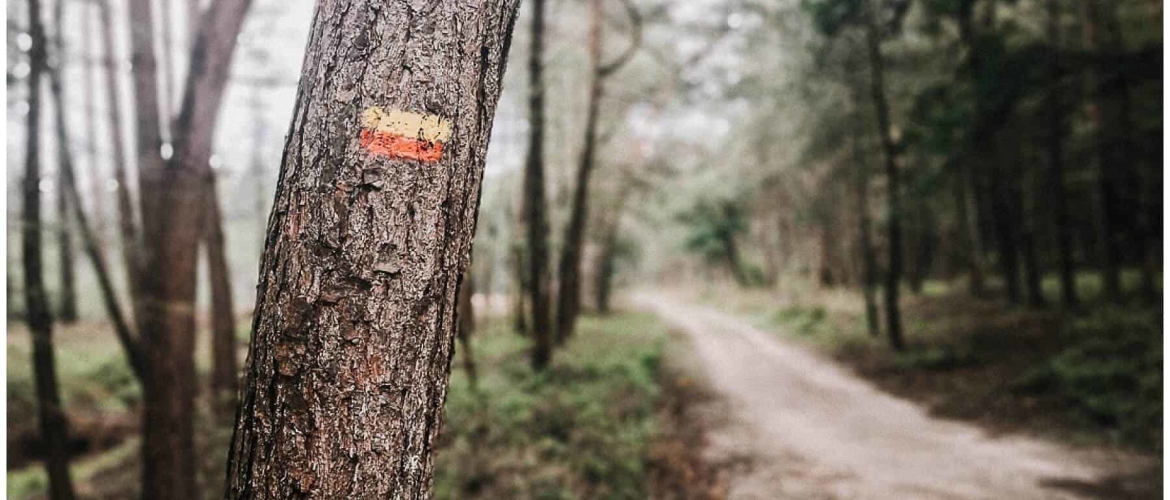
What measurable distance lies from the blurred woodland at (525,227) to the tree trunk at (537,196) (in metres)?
0.07

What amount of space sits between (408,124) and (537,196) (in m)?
9.63

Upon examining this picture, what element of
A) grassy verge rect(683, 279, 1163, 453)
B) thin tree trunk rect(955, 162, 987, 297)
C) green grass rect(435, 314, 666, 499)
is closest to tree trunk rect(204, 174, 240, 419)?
green grass rect(435, 314, 666, 499)

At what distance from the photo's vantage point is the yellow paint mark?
1.34 meters

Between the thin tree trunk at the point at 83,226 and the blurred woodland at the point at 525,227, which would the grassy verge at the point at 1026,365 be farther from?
the thin tree trunk at the point at 83,226

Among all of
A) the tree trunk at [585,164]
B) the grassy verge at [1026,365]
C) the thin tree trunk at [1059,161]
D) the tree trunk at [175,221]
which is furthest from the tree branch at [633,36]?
the tree trunk at [175,221]

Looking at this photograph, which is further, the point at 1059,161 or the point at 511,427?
the point at 1059,161

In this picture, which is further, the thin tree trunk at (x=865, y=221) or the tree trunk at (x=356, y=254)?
the thin tree trunk at (x=865, y=221)

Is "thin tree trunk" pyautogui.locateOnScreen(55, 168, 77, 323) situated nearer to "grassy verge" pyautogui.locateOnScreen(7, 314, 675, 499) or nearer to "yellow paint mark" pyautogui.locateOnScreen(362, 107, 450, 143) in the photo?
"grassy verge" pyautogui.locateOnScreen(7, 314, 675, 499)

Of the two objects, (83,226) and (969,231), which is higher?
(83,226)

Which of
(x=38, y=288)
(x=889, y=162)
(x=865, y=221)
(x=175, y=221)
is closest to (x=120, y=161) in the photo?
(x=38, y=288)

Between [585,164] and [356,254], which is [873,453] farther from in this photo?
[585,164]

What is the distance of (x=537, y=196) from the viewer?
11.0m

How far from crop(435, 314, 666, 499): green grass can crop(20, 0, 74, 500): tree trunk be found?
3.54 m

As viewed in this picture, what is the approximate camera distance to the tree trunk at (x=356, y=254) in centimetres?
133
